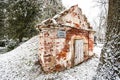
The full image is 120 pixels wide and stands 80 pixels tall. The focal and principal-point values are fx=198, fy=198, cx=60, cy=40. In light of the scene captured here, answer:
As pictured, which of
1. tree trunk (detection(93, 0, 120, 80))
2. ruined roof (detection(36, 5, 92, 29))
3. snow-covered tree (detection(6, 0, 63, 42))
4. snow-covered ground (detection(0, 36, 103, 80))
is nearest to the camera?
tree trunk (detection(93, 0, 120, 80))

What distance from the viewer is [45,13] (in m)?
20.6

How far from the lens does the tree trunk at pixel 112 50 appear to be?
5852mm

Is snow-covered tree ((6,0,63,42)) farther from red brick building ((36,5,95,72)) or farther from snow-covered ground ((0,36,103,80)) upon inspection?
red brick building ((36,5,95,72))

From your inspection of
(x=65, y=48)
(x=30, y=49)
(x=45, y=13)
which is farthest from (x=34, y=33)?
(x=65, y=48)

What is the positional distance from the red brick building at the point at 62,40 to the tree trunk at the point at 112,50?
4.27m

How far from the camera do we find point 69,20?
10969 millimetres

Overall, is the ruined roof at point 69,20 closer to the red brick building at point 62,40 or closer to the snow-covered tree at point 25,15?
the red brick building at point 62,40

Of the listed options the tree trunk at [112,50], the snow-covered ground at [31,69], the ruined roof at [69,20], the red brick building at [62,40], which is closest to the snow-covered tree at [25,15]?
the snow-covered ground at [31,69]

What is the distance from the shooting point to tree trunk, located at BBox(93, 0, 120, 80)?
5.85 metres

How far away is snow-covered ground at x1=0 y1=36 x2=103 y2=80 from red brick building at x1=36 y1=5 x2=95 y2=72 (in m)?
0.43

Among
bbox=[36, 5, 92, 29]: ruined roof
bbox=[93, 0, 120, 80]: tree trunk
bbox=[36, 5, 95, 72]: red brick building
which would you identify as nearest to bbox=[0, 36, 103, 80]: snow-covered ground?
bbox=[36, 5, 95, 72]: red brick building

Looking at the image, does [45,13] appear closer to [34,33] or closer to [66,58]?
[34,33]

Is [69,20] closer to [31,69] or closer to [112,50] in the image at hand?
[31,69]

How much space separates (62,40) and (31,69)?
7.66 ft
